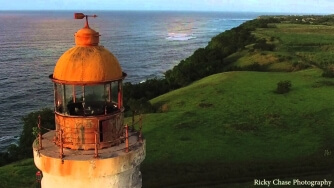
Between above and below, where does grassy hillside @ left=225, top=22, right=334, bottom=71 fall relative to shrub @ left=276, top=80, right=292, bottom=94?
above

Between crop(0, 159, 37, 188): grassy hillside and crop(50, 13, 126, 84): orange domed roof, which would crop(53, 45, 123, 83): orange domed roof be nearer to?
crop(50, 13, 126, 84): orange domed roof

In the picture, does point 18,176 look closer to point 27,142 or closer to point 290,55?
point 27,142

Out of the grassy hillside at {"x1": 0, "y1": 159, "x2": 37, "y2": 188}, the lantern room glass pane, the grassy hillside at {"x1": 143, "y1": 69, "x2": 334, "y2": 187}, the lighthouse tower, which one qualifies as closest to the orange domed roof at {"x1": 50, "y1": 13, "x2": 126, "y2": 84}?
the lighthouse tower

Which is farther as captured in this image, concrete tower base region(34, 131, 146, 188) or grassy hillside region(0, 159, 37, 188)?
grassy hillside region(0, 159, 37, 188)

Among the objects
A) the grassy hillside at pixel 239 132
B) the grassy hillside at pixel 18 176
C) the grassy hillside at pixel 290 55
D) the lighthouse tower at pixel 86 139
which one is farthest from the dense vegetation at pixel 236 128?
the lighthouse tower at pixel 86 139

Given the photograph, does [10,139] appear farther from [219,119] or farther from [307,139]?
[307,139]

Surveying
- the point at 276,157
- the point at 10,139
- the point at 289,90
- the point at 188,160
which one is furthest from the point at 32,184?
the point at 10,139

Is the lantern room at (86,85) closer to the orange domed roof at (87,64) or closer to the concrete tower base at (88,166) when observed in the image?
the orange domed roof at (87,64)
